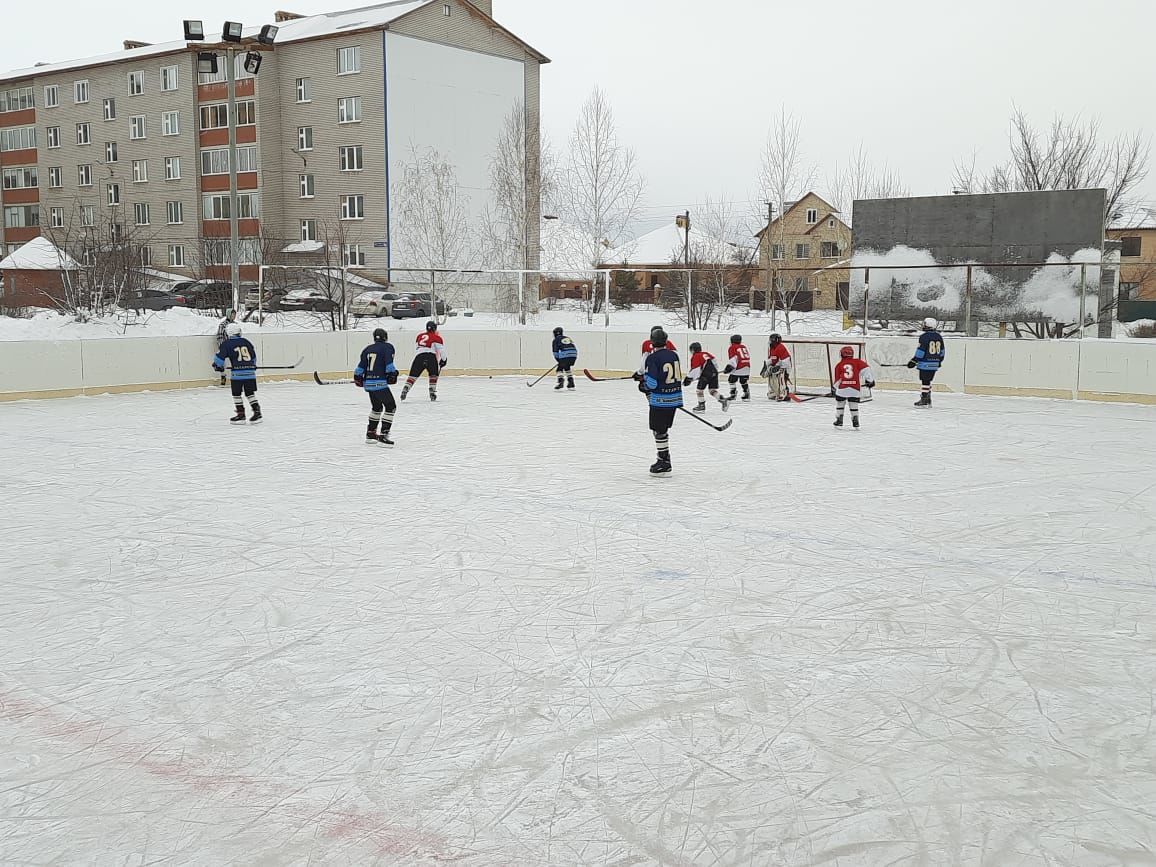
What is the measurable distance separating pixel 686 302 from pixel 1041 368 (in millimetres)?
6878

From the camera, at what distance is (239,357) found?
1139 cm

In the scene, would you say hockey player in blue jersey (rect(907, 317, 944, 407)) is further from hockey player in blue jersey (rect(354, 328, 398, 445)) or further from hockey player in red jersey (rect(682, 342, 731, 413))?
hockey player in blue jersey (rect(354, 328, 398, 445))

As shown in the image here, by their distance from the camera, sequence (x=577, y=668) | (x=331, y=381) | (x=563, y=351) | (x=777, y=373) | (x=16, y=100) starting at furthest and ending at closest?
(x=16, y=100)
(x=331, y=381)
(x=563, y=351)
(x=777, y=373)
(x=577, y=668)

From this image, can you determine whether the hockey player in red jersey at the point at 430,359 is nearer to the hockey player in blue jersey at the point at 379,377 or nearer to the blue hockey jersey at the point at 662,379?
the hockey player in blue jersey at the point at 379,377

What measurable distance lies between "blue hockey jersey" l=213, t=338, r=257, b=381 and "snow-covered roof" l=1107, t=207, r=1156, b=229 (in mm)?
24335

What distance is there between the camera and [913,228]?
2188cm

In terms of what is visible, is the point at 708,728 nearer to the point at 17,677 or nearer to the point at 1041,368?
the point at 17,677

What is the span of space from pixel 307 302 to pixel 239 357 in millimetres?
7632

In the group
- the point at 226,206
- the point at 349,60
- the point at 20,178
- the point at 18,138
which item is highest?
the point at 349,60

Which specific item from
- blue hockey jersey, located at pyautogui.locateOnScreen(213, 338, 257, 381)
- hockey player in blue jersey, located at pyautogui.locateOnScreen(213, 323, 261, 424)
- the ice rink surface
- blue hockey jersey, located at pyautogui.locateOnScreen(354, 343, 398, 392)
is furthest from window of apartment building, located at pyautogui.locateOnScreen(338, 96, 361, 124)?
the ice rink surface

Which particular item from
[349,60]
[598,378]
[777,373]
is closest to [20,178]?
[349,60]

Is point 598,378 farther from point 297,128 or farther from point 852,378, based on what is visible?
point 297,128

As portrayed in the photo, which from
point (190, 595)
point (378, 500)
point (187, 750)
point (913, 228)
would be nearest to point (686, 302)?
point (913, 228)

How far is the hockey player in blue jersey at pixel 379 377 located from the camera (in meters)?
9.94
